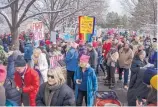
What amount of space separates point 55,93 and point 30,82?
1369 mm

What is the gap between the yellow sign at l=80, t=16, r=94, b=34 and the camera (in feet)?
39.3

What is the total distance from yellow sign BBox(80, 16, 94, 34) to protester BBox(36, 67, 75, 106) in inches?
300

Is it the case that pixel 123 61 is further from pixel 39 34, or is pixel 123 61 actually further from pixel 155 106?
pixel 155 106

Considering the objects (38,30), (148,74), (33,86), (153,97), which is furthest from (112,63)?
(153,97)

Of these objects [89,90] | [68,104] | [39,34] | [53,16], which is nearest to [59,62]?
[39,34]

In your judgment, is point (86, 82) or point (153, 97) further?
point (86, 82)

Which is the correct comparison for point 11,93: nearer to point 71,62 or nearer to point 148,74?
point 148,74

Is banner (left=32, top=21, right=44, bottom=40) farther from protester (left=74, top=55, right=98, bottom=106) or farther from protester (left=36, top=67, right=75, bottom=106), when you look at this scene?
protester (left=36, top=67, right=75, bottom=106)

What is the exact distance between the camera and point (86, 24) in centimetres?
1207

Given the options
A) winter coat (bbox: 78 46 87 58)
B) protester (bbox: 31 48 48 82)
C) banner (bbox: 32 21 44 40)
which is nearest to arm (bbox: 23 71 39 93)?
protester (bbox: 31 48 48 82)

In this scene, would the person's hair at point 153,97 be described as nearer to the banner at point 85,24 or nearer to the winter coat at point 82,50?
the winter coat at point 82,50

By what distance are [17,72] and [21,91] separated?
34 centimetres

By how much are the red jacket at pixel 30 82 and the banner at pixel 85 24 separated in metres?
6.50

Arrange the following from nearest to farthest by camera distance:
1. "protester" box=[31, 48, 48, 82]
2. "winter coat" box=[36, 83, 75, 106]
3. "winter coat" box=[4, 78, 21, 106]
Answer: "winter coat" box=[36, 83, 75, 106]
"winter coat" box=[4, 78, 21, 106]
"protester" box=[31, 48, 48, 82]
